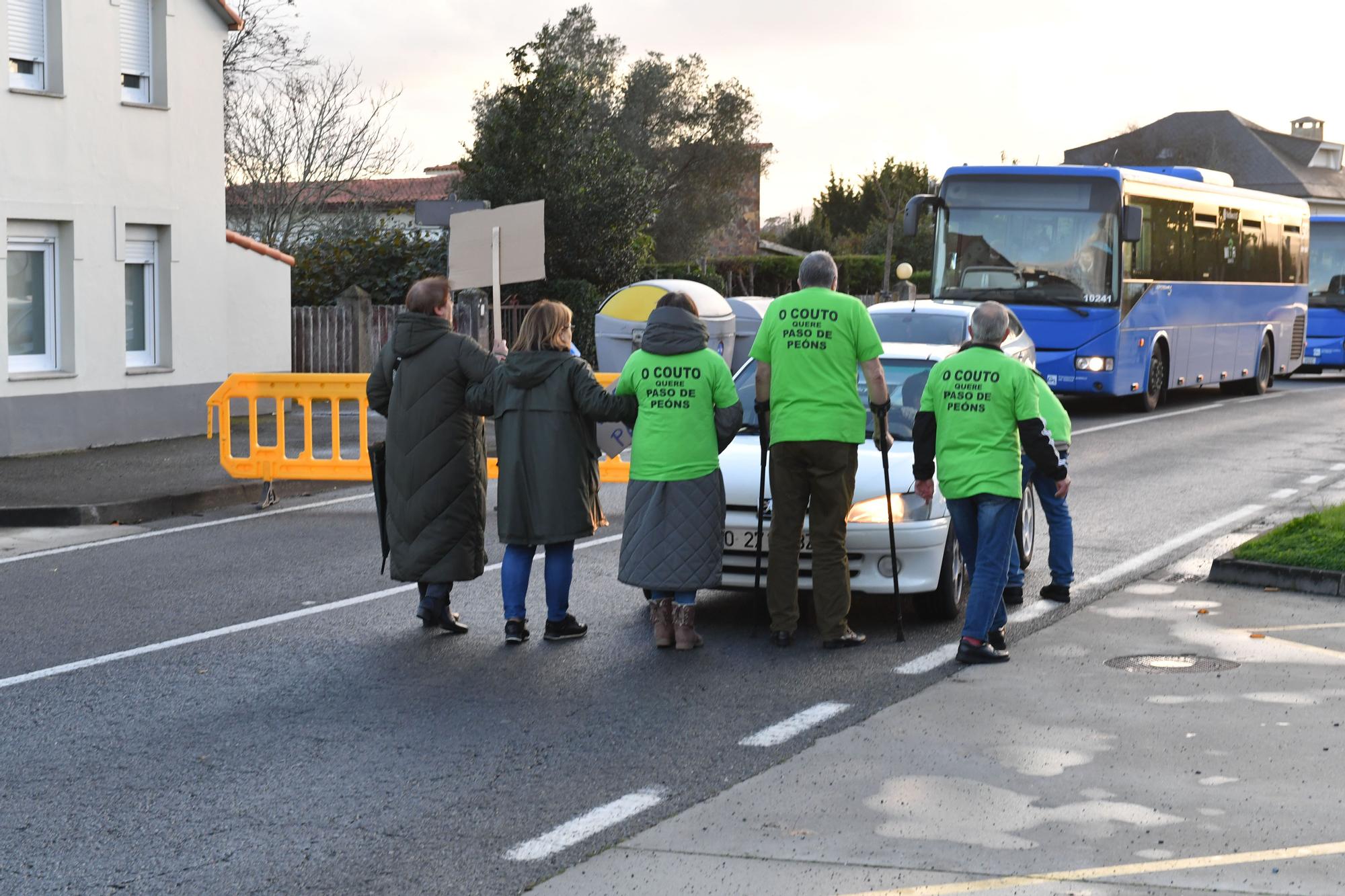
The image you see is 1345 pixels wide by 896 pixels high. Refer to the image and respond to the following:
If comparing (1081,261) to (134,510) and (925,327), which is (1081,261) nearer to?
(925,327)

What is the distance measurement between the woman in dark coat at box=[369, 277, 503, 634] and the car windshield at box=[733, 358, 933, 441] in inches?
65.9

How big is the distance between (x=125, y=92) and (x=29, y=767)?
14.8 m

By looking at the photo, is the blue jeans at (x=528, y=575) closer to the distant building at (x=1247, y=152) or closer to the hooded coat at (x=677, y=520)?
the hooded coat at (x=677, y=520)

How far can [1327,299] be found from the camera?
34250 millimetres

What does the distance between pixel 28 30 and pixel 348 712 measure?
13436 millimetres

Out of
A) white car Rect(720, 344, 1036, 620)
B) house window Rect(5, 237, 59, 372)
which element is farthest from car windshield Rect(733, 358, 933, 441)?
house window Rect(5, 237, 59, 372)

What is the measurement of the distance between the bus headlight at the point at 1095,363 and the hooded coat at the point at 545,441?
48.3 feet

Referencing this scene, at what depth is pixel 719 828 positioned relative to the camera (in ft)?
17.3

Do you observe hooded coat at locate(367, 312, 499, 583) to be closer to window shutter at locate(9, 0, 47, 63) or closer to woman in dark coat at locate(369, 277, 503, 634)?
woman in dark coat at locate(369, 277, 503, 634)

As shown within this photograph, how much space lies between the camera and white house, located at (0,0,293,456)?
58.9 ft

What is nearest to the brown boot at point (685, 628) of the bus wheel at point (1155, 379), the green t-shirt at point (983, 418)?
the green t-shirt at point (983, 418)

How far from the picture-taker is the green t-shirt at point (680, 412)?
7879 mm

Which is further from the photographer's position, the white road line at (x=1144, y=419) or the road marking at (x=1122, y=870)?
the white road line at (x=1144, y=419)

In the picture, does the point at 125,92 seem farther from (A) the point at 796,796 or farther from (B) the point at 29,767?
(A) the point at 796,796
